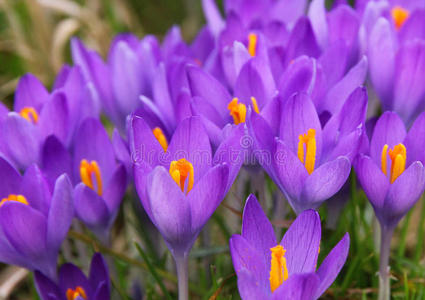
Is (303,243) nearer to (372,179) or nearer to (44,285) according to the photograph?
(372,179)

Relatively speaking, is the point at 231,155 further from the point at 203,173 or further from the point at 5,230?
the point at 5,230

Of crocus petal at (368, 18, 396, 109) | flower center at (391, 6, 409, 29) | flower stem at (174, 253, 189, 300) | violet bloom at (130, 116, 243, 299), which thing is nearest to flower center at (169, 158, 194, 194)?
violet bloom at (130, 116, 243, 299)

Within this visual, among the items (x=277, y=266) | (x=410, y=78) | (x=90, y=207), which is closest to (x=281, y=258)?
(x=277, y=266)

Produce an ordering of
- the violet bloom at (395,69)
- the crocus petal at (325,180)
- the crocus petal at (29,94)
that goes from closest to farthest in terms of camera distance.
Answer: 1. the crocus petal at (325,180)
2. the violet bloom at (395,69)
3. the crocus petal at (29,94)

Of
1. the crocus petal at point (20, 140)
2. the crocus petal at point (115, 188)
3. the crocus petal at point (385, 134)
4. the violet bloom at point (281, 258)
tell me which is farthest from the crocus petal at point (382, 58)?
the crocus petal at point (20, 140)

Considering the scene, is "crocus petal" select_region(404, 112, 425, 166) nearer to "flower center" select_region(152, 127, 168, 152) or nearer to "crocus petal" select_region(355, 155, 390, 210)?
"crocus petal" select_region(355, 155, 390, 210)

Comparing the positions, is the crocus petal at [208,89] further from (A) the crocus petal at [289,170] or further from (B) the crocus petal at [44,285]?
(B) the crocus petal at [44,285]
